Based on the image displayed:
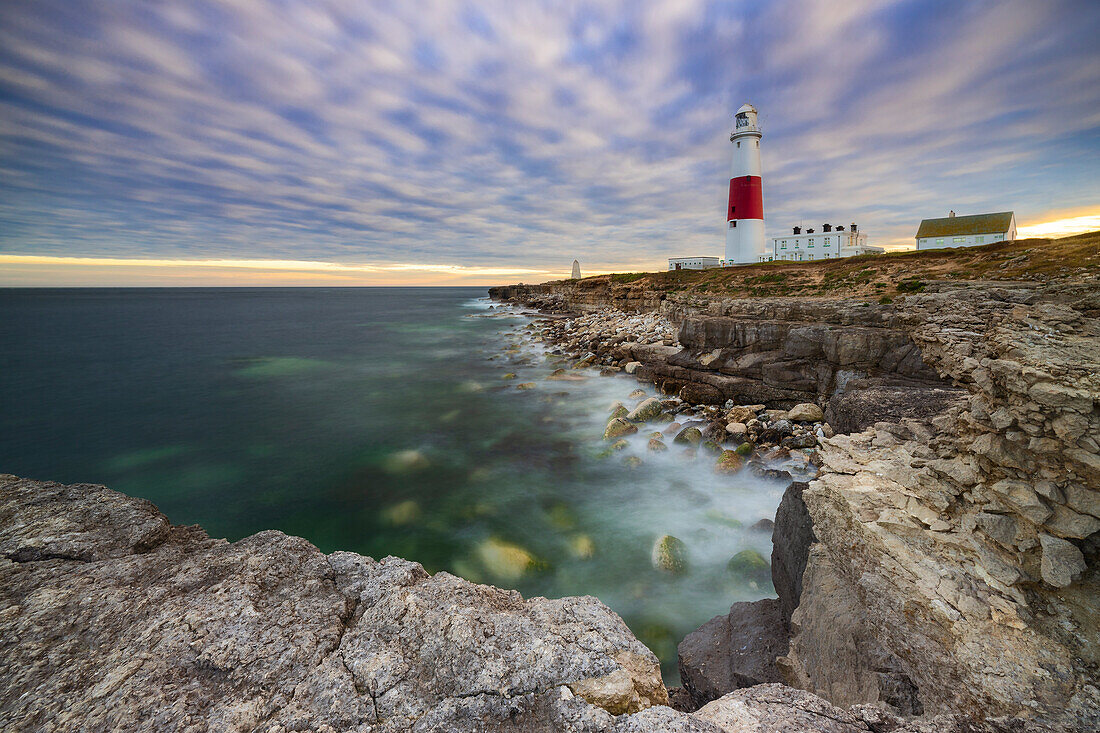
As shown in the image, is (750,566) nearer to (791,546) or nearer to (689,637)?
(791,546)

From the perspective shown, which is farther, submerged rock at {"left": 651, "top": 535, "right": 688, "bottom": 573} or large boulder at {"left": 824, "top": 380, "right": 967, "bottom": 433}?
submerged rock at {"left": 651, "top": 535, "right": 688, "bottom": 573}

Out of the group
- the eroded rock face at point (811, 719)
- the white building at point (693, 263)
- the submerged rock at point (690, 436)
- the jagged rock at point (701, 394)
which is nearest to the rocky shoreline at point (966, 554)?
the eroded rock face at point (811, 719)

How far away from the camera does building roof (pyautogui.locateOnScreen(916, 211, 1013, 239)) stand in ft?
115

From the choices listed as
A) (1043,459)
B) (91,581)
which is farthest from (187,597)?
(1043,459)

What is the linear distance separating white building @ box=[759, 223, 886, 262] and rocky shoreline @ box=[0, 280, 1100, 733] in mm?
37255

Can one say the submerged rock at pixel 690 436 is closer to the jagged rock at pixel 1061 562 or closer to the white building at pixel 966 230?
the jagged rock at pixel 1061 562

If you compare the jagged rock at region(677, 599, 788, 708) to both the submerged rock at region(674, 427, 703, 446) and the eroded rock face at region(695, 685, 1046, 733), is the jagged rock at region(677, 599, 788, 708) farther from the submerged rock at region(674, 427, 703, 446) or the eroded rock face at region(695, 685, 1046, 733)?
the submerged rock at region(674, 427, 703, 446)

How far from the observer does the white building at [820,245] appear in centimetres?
3806

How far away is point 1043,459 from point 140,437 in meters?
23.2

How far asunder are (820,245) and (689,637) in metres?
44.9

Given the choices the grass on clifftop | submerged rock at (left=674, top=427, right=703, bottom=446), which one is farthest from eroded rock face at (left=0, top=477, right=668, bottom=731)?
the grass on clifftop

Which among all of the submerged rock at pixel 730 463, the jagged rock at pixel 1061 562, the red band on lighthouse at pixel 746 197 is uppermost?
the red band on lighthouse at pixel 746 197

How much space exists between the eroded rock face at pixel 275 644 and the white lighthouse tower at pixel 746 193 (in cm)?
3917

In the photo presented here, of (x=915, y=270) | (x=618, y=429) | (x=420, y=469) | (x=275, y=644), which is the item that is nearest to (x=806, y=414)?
(x=618, y=429)
